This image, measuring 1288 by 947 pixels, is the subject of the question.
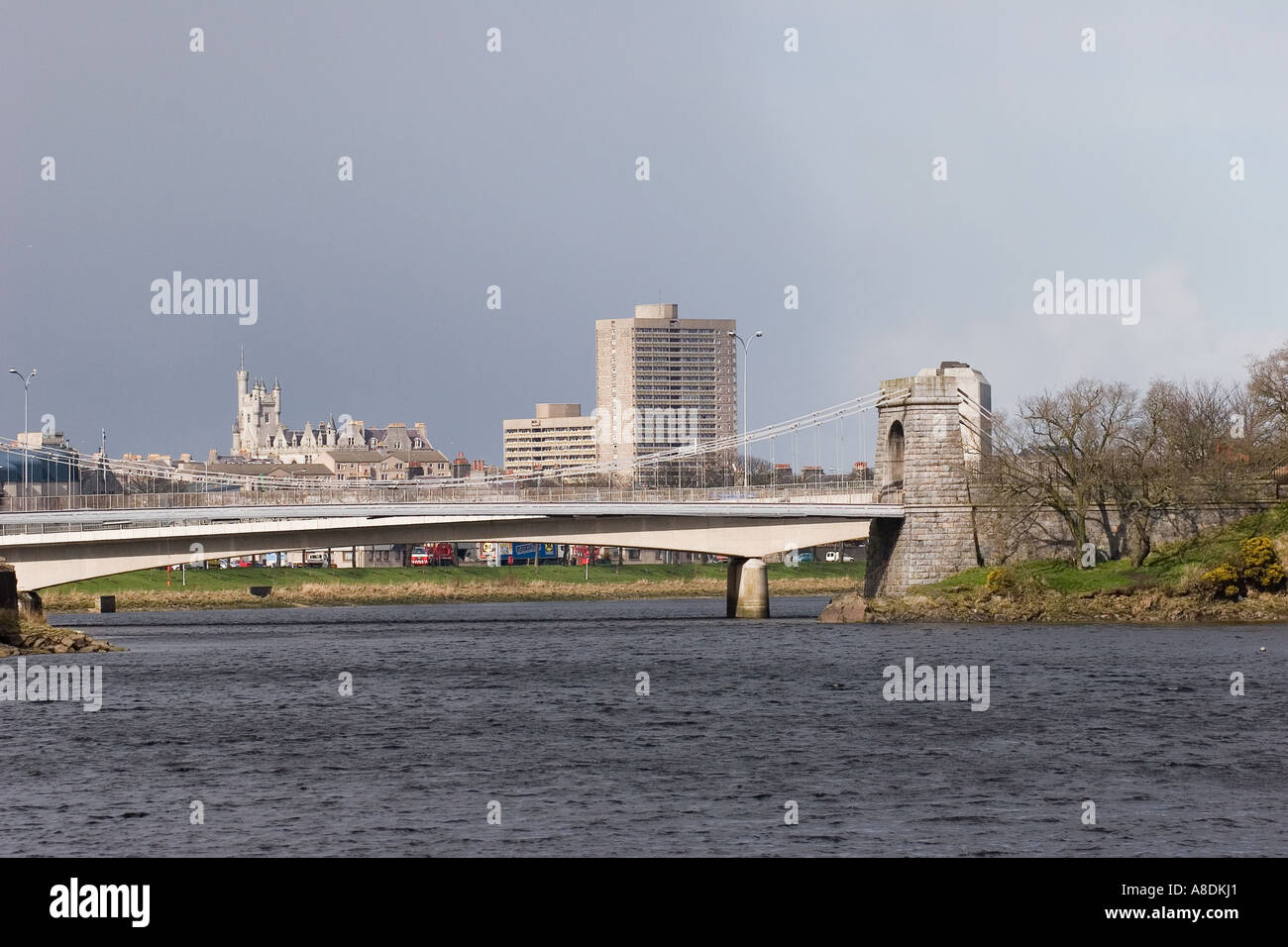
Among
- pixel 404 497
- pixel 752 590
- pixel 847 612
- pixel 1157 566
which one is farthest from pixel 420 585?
pixel 1157 566

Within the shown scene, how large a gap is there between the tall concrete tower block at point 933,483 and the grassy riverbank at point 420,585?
51899mm

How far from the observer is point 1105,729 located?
41625 millimetres

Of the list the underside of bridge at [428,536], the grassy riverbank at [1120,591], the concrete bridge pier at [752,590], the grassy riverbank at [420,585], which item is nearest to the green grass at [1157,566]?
the grassy riverbank at [1120,591]

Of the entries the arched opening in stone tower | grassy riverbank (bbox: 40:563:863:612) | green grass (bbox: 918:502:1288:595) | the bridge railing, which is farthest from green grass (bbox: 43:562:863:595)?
green grass (bbox: 918:502:1288:595)

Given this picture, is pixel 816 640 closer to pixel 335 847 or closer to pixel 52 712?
pixel 52 712

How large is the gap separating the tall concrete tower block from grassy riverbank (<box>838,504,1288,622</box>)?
78.7 inches

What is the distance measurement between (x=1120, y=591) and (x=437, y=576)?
78.1 metres

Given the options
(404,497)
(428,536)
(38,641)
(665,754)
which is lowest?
(665,754)

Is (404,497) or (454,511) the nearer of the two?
(454,511)

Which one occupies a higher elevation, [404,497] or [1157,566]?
[404,497]

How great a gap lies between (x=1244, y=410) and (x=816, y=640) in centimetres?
3045

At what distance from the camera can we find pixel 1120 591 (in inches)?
3201

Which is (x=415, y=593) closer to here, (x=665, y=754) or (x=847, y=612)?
(x=847, y=612)
